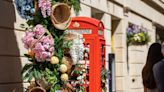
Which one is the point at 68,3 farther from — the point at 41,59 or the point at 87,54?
the point at 87,54

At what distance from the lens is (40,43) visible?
7031mm

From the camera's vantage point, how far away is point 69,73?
24.8 ft

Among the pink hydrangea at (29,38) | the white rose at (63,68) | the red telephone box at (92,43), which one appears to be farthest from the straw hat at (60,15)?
the red telephone box at (92,43)

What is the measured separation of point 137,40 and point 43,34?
928 cm

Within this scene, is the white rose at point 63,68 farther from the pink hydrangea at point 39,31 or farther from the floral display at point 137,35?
the floral display at point 137,35

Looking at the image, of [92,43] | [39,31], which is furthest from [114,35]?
[39,31]

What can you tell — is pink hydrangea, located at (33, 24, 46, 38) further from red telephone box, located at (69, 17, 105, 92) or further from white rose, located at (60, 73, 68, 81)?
red telephone box, located at (69, 17, 105, 92)

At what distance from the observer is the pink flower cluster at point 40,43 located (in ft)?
23.0

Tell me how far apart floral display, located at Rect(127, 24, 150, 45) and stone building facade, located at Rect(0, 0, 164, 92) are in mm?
208

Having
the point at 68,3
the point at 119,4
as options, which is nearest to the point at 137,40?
the point at 119,4

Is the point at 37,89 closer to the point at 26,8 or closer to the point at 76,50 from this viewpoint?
the point at 76,50

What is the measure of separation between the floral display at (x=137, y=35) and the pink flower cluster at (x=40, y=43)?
357 inches

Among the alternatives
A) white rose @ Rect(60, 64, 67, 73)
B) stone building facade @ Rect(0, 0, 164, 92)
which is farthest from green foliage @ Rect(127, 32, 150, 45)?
white rose @ Rect(60, 64, 67, 73)

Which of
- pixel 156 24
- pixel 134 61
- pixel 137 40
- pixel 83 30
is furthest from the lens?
pixel 156 24
